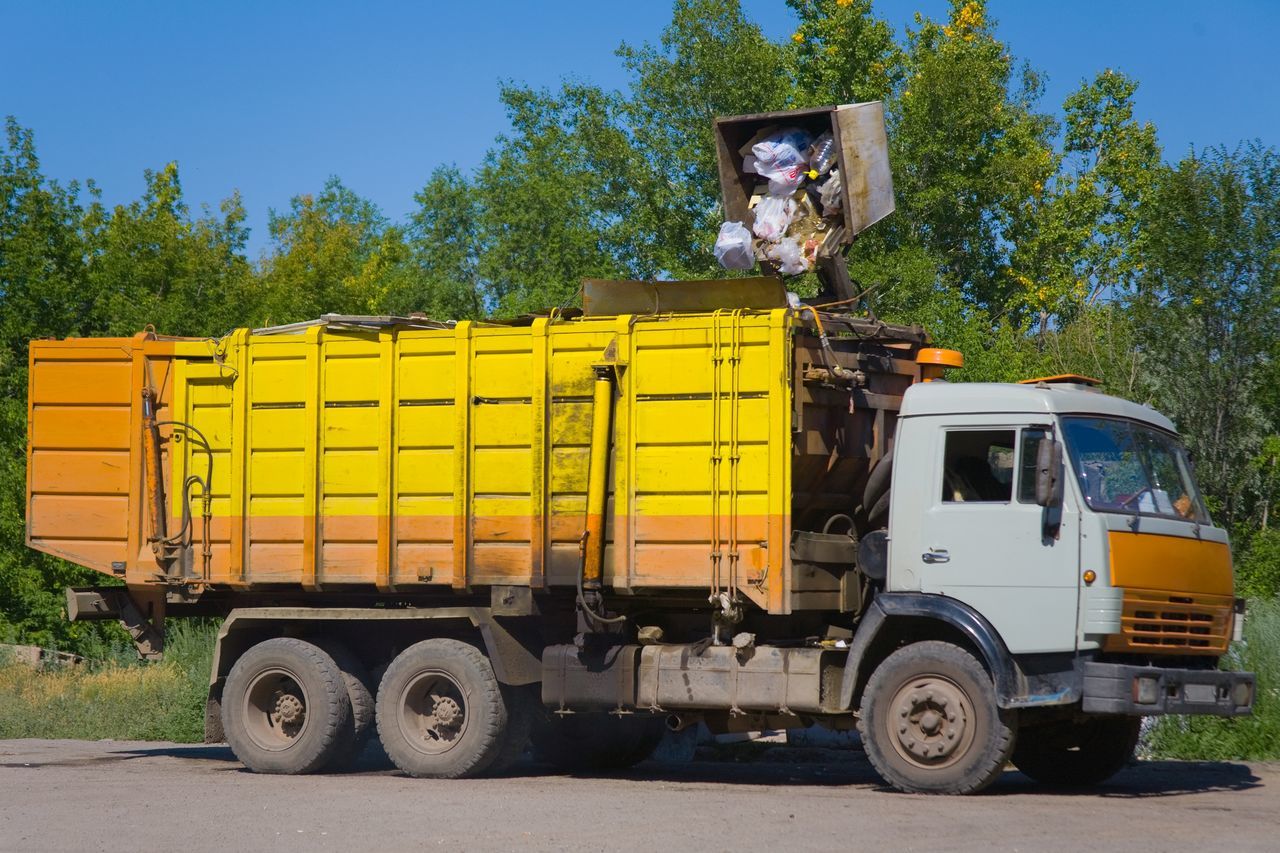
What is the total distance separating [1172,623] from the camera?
10.1 m

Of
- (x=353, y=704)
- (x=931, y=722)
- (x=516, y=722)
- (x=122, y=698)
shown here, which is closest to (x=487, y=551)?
(x=516, y=722)

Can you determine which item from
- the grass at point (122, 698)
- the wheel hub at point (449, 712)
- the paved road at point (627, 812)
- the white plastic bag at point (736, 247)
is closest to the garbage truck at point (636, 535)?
the wheel hub at point (449, 712)

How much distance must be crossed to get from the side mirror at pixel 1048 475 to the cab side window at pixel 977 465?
437mm

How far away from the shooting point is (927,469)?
1062 centimetres

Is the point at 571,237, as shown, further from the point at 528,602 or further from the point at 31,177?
the point at 528,602

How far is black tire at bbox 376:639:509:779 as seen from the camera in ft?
38.7

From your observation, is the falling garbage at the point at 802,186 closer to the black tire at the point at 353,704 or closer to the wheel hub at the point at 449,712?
the wheel hub at the point at 449,712

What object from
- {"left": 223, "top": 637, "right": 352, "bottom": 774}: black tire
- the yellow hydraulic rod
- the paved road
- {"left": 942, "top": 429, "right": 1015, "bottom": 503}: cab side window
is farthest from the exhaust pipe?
{"left": 223, "top": 637, "right": 352, "bottom": 774}: black tire

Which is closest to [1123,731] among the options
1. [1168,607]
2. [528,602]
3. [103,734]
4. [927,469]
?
[1168,607]

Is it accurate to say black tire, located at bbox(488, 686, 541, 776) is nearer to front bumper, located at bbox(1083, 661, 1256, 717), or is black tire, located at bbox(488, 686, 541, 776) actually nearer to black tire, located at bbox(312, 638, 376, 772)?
black tire, located at bbox(312, 638, 376, 772)

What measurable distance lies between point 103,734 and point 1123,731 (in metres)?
10.5

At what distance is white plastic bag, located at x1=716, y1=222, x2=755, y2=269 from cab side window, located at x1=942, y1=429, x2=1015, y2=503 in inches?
108

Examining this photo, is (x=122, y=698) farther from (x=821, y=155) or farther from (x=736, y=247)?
(x=821, y=155)

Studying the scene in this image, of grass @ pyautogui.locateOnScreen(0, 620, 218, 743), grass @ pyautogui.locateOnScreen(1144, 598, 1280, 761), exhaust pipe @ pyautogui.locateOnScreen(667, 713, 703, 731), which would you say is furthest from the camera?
grass @ pyautogui.locateOnScreen(0, 620, 218, 743)
